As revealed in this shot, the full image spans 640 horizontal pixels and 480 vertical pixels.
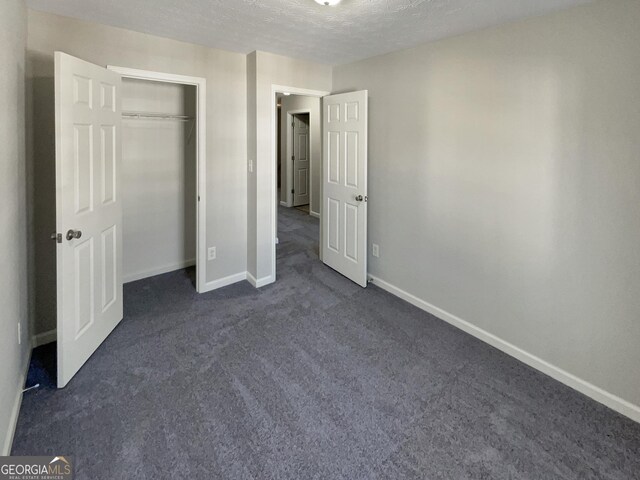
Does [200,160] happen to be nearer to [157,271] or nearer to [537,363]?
[157,271]

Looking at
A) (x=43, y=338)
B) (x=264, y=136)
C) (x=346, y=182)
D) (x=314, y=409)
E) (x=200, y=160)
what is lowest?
(x=314, y=409)

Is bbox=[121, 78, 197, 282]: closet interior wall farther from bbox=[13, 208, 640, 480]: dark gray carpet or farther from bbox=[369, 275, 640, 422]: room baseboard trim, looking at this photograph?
bbox=[369, 275, 640, 422]: room baseboard trim

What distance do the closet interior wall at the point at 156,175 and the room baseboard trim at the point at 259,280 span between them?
94cm

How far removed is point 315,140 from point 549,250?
522 cm

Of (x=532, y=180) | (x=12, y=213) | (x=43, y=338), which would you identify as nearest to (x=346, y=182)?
(x=532, y=180)

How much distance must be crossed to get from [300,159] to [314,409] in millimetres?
6540

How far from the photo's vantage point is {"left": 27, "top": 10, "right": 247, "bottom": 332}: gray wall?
2492 millimetres

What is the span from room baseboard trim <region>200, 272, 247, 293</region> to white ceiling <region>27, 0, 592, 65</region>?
2.22 metres

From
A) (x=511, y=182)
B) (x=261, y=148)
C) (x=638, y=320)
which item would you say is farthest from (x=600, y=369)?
(x=261, y=148)

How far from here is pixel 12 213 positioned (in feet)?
6.03

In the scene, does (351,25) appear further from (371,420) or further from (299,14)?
(371,420)

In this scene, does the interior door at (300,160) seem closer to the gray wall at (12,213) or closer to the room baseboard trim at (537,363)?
the room baseboard trim at (537,363)

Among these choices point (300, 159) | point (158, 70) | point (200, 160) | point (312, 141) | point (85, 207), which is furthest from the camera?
point (300, 159)

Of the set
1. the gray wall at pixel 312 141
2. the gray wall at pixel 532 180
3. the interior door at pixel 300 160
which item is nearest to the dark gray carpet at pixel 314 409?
the gray wall at pixel 532 180
